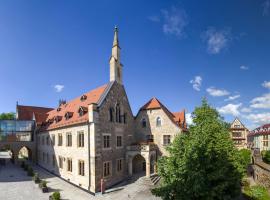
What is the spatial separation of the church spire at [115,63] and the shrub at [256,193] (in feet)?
78.2

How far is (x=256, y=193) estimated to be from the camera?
96.9 ft

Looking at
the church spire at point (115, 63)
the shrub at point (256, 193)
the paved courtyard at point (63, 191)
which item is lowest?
the shrub at point (256, 193)

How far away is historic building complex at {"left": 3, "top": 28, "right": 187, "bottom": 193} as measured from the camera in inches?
1082

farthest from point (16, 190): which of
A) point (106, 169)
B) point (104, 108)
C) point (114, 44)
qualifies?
point (114, 44)

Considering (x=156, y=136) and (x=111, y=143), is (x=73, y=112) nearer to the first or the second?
(x=111, y=143)

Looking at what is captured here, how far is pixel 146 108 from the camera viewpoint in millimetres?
37500

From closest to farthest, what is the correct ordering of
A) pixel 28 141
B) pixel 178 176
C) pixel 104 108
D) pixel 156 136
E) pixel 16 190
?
pixel 178 176 → pixel 16 190 → pixel 104 108 → pixel 156 136 → pixel 28 141

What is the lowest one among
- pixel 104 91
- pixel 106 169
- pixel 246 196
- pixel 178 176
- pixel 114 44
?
pixel 246 196

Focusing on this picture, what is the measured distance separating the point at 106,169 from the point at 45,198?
7.84 meters

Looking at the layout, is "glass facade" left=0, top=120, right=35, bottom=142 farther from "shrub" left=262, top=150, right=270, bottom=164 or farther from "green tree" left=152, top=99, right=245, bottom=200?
"shrub" left=262, top=150, right=270, bottom=164

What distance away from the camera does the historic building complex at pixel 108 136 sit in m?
27.5

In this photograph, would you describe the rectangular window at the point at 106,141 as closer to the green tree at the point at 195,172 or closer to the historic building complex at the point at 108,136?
the historic building complex at the point at 108,136

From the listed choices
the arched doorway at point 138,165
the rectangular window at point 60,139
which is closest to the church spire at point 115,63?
the rectangular window at point 60,139

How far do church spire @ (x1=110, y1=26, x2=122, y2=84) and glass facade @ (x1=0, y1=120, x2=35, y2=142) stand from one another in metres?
28.5
